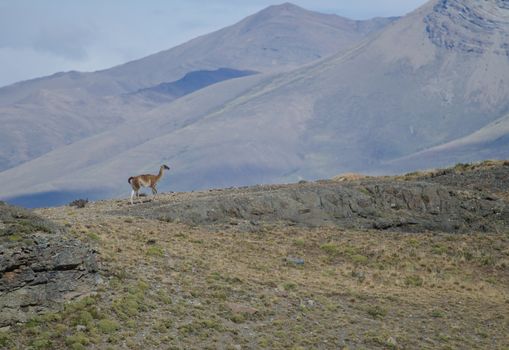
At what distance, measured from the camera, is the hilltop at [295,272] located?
25.4 meters

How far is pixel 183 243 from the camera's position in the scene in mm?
33312

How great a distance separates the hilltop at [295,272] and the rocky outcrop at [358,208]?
7 cm

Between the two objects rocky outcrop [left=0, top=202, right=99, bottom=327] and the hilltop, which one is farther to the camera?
the hilltop

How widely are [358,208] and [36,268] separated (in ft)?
66.3

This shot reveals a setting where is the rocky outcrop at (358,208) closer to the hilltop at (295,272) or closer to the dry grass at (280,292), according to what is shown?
the hilltop at (295,272)

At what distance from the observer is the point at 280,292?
29.5m

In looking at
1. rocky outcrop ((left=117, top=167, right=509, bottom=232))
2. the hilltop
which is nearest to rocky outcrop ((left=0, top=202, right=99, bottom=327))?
the hilltop

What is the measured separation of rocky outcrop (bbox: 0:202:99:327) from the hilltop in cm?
40

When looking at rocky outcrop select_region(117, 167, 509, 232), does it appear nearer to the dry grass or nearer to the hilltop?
the hilltop

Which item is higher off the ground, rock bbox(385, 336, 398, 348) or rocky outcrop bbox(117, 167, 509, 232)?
rocky outcrop bbox(117, 167, 509, 232)

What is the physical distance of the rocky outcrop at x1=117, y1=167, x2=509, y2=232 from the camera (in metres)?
39.8

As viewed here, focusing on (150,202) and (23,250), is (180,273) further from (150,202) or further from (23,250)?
(150,202)

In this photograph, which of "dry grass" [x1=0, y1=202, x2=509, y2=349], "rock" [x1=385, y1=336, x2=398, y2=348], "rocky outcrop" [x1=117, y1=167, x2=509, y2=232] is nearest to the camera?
"dry grass" [x1=0, y1=202, x2=509, y2=349]

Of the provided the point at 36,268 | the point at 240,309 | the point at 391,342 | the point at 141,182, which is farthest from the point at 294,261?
the point at 141,182
